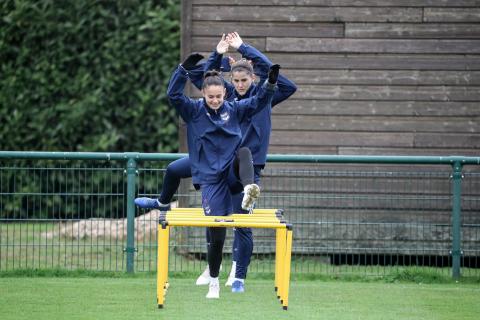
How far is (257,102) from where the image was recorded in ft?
26.5

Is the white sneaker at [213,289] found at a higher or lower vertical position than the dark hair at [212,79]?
lower

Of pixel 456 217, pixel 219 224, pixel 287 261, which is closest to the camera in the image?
pixel 219 224

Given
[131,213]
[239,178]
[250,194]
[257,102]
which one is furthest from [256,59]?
[131,213]

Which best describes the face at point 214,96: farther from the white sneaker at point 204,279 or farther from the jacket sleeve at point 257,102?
the white sneaker at point 204,279

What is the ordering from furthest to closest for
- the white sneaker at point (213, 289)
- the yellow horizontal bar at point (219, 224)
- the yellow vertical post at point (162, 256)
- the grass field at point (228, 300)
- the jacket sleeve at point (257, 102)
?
1. the white sneaker at point (213, 289)
2. the jacket sleeve at point (257, 102)
3. the grass field at point (228, 300)
4. the yellow vertical post at point (162, 256)
5. the yellow horizontal bar at point (219, 224)

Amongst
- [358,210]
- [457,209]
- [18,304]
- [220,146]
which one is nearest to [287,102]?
[358,210]

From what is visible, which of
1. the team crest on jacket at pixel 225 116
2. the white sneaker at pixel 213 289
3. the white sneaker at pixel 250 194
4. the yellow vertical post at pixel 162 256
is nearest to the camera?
the yellow vertical post at pixel 162 256

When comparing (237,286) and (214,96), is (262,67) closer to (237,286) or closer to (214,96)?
(214,96)

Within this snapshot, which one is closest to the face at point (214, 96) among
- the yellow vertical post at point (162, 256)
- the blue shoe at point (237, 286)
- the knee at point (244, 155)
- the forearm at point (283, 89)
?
the knee at point (244, 155)

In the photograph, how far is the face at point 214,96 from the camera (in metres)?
7.94

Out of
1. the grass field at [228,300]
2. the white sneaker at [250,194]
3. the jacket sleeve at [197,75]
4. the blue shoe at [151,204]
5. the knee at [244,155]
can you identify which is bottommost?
the grass field at [228,300]

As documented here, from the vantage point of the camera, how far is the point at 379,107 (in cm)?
1172

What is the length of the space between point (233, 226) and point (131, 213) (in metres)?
3.00

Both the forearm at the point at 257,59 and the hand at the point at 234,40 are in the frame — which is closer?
the hand at the point at 234,40
